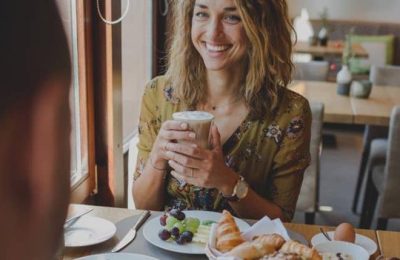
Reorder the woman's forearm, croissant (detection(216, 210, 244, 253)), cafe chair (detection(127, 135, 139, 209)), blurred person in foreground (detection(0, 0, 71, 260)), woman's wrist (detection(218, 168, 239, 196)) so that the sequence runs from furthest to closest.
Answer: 1. cafe chair (detection(127, 135, 139, 209))
2. the woman's forearm
3. woman's wrist (detection(218, 168, 239, 196))
4. croissant (detection(216, 210, 244, 253))
5. blurred person in foreground (detection(0, 0, 71, 260))

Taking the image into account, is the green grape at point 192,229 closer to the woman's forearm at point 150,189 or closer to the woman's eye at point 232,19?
the woman's forearm at point 150,189

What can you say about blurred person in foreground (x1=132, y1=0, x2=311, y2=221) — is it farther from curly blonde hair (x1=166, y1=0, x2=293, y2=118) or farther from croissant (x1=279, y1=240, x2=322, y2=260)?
croissant (x1=279, y1=240, x2=322, y2=260)

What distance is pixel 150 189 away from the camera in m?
1.69

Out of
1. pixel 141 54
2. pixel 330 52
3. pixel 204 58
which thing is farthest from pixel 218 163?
pixel 330 52

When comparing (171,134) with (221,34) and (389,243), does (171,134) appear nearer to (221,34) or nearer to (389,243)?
(221,34)

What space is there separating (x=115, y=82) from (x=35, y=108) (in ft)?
6.57

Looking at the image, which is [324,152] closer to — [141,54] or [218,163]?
[141,54]

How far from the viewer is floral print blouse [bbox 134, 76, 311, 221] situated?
5.65 feet

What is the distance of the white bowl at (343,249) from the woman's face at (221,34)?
69 centimetres

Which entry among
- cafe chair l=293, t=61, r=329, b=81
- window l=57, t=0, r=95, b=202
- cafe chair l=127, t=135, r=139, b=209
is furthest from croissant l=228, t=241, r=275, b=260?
cafe chair l=293, t=61, r=329, b=81

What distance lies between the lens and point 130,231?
142 centimetres

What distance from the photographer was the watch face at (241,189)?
5.19 feet

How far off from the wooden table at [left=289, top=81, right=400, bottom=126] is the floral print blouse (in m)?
1.53

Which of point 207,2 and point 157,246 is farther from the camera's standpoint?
point 207,2
